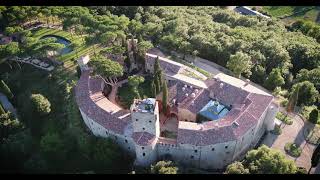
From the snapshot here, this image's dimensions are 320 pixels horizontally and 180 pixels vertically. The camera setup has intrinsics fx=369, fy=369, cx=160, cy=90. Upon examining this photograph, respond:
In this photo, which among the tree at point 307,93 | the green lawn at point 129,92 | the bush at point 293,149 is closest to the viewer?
the bush at point 293,149

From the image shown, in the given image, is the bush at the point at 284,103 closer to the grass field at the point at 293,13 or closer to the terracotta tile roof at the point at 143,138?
the terracotta tile roof at the point at 143,138

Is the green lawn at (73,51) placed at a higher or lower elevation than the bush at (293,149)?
higher

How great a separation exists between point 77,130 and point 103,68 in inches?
403

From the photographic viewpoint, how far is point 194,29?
73.6 metres

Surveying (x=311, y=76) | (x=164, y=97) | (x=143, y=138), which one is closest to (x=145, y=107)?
(x=143, y=138)

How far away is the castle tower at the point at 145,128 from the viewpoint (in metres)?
46.2

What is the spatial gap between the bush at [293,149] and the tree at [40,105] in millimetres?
37167

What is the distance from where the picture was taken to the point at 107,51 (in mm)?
64188

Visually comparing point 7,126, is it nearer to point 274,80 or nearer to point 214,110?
point 214,110

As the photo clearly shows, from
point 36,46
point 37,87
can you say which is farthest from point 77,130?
point 36,46

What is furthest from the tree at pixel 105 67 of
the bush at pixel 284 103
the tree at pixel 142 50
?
the bush at pixel 284 103

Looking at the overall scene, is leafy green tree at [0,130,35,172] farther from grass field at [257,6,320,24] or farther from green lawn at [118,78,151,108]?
grass field at [257,6,320,24]

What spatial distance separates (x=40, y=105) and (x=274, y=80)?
38.7 m

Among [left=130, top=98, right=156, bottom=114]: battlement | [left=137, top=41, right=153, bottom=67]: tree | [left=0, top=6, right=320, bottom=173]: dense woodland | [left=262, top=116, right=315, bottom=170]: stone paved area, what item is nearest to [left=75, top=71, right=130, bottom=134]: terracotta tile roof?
[left=0, top=6, right=320, bottom=173]: dense woodland
